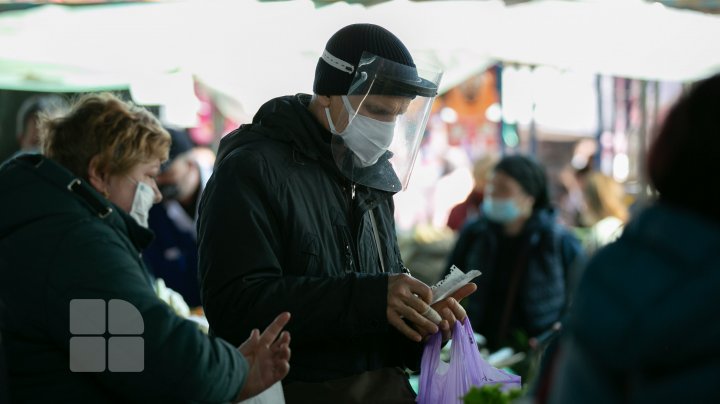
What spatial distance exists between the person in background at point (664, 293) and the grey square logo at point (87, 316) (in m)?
1.11

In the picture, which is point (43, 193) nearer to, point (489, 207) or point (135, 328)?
point (135, 328)

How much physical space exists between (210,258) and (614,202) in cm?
588

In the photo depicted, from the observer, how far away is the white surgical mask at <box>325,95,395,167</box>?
9.00 feet

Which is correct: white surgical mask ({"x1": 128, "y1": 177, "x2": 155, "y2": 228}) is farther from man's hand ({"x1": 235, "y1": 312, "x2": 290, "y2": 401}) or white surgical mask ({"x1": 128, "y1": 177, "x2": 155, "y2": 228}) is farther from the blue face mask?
the blue face mask

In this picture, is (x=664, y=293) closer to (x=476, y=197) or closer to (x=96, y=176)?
(x=96, y=176)

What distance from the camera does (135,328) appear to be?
2.10 meters

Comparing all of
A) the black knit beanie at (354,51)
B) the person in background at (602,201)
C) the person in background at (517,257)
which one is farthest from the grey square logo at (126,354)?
the person in background at (602,201)

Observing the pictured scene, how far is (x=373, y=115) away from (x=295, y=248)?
0.50 m

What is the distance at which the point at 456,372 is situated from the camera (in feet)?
8.79

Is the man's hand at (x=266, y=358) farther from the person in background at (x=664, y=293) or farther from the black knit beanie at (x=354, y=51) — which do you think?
the person in background at (x=664, y=293)

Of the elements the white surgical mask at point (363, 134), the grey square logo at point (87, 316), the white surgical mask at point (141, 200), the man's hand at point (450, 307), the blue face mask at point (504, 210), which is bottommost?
the blue face mask at point (504, 210)

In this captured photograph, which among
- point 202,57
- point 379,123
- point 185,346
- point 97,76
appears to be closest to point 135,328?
point 185,346

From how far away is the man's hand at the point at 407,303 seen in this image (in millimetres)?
2518

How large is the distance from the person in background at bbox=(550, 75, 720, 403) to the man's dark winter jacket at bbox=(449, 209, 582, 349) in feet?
14.3
